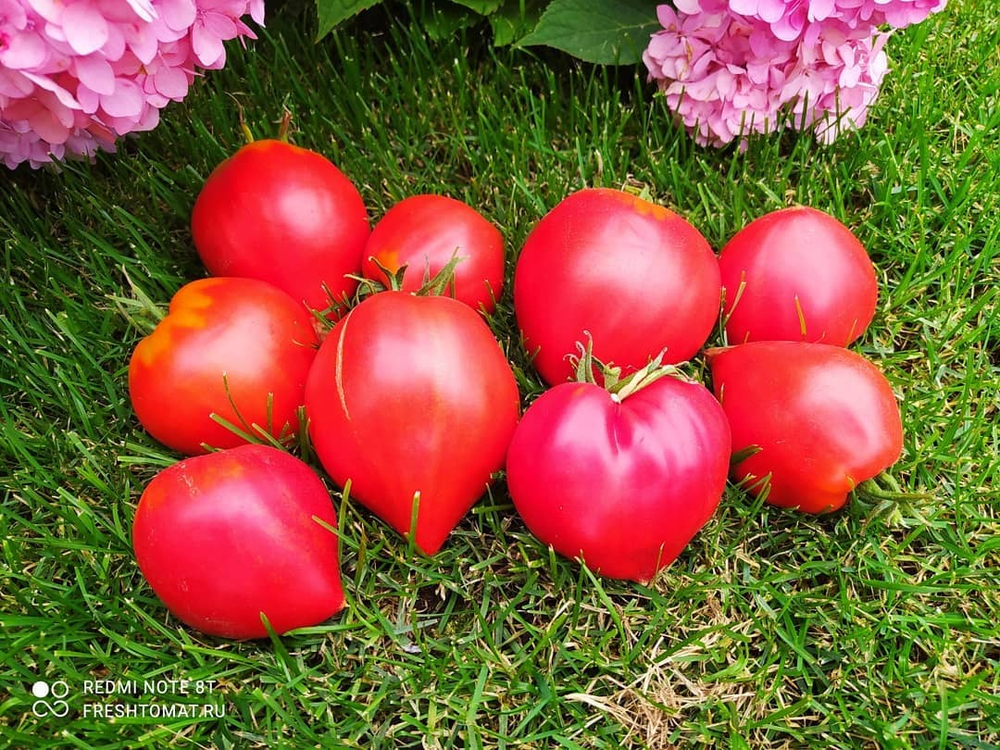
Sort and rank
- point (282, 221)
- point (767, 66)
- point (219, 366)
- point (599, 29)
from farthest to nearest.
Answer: point (599, 29) → point (767, 66) → point (282, 221) → point (219, 366)

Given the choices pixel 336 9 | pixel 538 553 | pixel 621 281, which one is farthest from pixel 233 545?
pixel 336 9

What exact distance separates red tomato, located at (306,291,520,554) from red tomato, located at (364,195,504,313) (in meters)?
0.12

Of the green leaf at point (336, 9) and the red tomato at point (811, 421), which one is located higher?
Result: the green leaf at point (336, 9)

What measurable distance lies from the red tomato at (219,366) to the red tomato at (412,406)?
64 mm

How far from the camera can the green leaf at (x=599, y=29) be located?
1364 mm

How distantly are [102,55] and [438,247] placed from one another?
0.39m

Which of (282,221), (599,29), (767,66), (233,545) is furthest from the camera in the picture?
(599,29)

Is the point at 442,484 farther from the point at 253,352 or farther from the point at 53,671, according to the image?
the point at 53,671

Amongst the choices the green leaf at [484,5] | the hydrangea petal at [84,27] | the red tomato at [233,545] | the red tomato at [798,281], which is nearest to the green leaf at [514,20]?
the green leaf at [484,5]

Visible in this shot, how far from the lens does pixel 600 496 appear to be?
83 centimetres

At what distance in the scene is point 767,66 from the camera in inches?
49.3

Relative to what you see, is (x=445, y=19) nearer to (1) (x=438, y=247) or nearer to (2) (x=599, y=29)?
(2) (x=599, y=29)

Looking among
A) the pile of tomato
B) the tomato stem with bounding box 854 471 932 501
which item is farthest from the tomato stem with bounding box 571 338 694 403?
the tomato stem with bounding box 854 471 932 501

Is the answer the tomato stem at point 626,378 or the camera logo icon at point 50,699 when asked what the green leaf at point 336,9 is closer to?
the tomato stem at point 626,378
